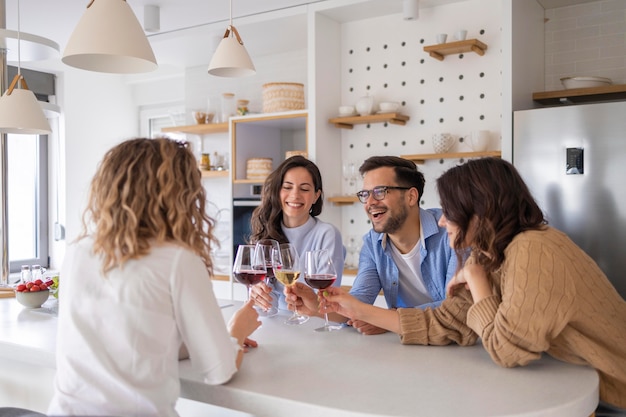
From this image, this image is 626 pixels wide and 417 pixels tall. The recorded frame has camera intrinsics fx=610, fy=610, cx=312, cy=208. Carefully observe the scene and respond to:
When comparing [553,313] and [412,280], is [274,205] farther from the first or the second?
[553,313]

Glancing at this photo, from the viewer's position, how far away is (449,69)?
153 inches

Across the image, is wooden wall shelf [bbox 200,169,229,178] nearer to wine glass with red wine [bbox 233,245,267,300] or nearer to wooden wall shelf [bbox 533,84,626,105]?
wooden wall shelf [bbox 533,84,626,105]

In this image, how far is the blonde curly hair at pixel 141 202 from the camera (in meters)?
1.24

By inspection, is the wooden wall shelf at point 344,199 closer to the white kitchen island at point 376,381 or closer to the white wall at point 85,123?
the white kitchen island at point 376,381

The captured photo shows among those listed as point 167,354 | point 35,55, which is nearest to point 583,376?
point 167,354

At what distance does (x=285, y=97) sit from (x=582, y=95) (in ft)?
6.09

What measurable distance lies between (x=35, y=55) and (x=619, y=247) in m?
2.96

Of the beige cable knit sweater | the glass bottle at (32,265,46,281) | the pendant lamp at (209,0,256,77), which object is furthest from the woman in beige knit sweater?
the glass bottle at (32,265,46,281)

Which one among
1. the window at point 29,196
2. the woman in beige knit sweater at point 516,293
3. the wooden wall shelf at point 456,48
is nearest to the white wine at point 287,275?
the woman in beige knit sweater at point 516,293

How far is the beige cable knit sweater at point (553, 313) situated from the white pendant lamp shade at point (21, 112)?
6.55 feet

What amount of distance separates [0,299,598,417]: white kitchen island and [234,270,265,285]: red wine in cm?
16

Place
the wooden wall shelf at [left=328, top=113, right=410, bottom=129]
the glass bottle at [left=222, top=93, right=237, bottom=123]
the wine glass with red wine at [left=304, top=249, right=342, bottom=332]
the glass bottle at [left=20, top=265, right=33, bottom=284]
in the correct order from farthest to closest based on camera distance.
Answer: the glass bottle at [left=222, top=93, right=237, bottom=123] < the wooden wall shelf at [left=328, top=113, right=410, bottom=129] < the glass bottle at [left=20, top=265, right=33, bottom=284] < the wine glass with red wine at [left=304, top=249, right=342, bottom=332]

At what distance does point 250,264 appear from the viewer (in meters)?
1.74

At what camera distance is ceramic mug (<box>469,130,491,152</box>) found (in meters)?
3.60
